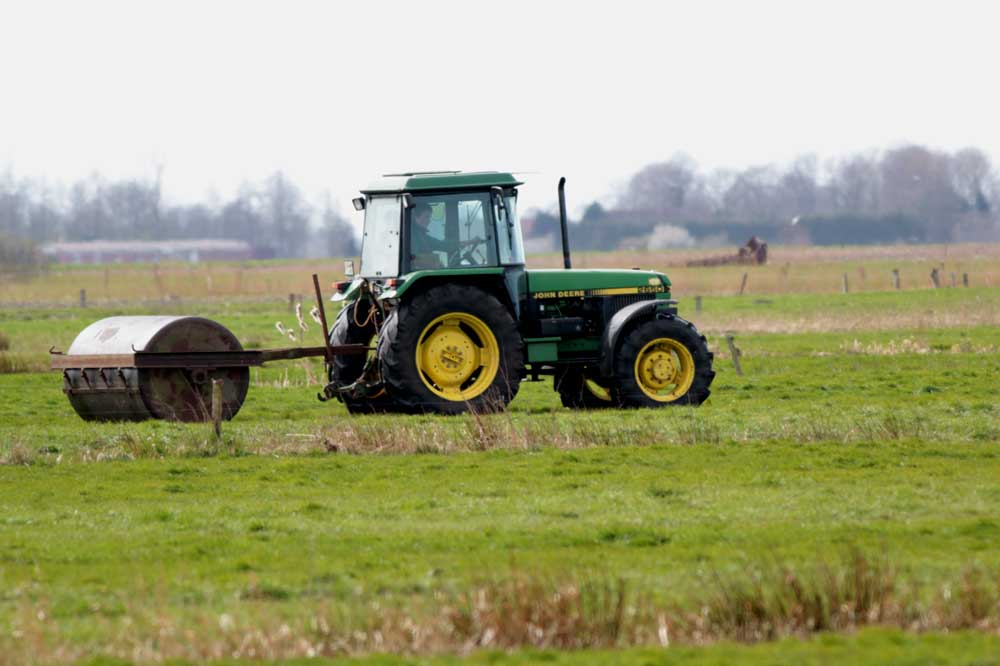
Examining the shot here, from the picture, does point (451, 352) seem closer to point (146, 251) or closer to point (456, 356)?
point (456, 356)

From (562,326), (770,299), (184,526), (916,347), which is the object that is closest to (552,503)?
(184,526)

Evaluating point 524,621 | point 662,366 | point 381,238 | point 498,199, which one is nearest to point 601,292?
point 662,366

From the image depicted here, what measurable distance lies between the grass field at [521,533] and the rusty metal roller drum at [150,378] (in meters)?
0.49

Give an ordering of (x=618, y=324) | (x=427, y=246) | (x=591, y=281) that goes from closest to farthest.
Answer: (x=427, y=246) < (x=618, y=324) < (x=591, y=281)

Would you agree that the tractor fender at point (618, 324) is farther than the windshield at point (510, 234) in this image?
Yes

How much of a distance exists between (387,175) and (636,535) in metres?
9.49

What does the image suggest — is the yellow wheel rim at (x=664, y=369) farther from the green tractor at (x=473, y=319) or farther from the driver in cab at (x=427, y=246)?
the driver in cab at (x=427, y=246)

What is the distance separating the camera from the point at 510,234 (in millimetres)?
19156

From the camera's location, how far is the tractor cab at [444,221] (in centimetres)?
1872

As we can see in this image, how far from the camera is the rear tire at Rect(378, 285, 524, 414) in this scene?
1833 centimetres

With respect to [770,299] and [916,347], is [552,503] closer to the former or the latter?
[916,347]

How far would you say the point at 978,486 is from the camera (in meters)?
12.2

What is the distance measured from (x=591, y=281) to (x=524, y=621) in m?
12.4

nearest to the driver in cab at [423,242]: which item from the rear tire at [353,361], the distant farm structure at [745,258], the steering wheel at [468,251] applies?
the steering wheel at [468,251]
